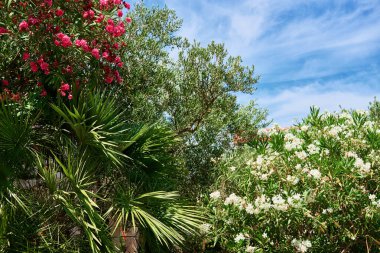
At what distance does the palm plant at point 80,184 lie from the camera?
6723 mm

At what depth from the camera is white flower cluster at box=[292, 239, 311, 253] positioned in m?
6.52

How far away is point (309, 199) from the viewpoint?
6.48m

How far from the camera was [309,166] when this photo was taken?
23.6ft

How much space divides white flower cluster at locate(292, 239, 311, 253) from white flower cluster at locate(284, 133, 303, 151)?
152 cm

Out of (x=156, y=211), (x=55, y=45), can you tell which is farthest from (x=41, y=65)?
(x=156, y=211)

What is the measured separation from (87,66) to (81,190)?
2874 millimetres

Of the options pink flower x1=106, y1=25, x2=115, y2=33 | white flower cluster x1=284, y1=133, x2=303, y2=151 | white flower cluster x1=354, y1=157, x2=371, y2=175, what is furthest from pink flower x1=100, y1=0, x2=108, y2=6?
white flower cluster x1=354, y1=157, x2=371, y2=175

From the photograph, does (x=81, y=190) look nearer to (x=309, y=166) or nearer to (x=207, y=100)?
(x=309, y=166)

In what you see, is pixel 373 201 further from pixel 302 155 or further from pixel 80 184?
pixel 80 184

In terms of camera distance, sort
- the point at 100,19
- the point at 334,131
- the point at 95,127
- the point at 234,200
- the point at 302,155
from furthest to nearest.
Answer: the point at 100,19
the point at 334,131
the point at 302,155
the point at 95,127
the point at 234,200

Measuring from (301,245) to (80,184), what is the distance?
3.24m

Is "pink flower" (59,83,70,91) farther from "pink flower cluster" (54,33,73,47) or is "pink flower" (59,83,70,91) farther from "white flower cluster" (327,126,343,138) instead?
"white flower cluster" (327,126,343,138)

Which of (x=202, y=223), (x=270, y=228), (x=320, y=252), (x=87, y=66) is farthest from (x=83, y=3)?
(x=320, y=252)

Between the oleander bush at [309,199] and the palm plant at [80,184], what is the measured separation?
3.01 feet
